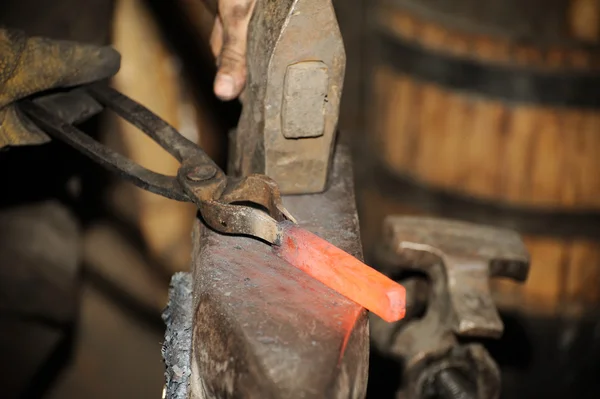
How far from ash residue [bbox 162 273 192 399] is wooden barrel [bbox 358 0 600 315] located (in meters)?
1.27

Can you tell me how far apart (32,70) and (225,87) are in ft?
1.04

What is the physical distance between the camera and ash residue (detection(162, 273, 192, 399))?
1.19 metres

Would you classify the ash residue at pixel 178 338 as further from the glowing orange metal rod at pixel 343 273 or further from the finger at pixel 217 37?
the finger at pixel 217 37

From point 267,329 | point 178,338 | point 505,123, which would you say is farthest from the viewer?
point 505,123

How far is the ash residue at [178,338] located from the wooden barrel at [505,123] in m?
1.27

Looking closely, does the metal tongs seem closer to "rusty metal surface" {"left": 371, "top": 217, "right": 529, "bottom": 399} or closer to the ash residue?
the ash residue

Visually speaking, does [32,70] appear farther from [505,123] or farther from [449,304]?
[505,123]

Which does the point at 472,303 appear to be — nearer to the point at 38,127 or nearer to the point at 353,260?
the point at 353,260

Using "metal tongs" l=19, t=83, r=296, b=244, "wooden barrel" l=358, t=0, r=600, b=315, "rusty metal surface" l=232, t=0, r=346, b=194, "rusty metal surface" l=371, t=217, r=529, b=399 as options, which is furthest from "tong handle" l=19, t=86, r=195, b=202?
"wooden barrel" l=358, t=0, r=600, b=315

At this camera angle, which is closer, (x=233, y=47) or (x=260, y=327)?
(x=260, y=327)

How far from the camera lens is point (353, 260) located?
1.15m

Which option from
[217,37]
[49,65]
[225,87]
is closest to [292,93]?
[225,87]

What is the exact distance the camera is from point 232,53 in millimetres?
1440

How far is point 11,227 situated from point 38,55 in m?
0.87
